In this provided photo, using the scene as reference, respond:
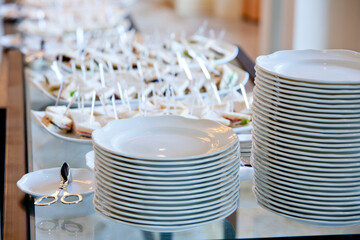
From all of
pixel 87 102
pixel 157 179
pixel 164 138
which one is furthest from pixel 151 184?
pixel 87 102

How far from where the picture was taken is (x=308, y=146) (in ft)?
2.78

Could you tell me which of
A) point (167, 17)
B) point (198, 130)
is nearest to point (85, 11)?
point (198, 130)

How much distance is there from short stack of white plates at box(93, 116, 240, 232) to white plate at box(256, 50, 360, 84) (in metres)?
0.18

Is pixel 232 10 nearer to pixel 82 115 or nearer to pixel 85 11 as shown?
pixel 85 11

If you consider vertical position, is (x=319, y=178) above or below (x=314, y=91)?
below

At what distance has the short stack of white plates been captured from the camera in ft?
2.65

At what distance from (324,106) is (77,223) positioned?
0.40 meters

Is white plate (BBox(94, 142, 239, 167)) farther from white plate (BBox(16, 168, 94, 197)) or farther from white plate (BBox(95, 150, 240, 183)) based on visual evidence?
white plate (BBox(16, 168, 94, 197))

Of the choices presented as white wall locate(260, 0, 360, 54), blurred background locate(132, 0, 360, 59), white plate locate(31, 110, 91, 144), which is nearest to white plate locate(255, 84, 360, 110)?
white plate locate(31, 110, 91, 144)

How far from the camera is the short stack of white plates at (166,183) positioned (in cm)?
81

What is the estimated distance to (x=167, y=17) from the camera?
7344 millimetres

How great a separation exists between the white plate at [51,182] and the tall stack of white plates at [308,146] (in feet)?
0.98

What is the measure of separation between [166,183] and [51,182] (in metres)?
0.30

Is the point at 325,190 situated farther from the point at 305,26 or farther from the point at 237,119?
the point at 305,26
